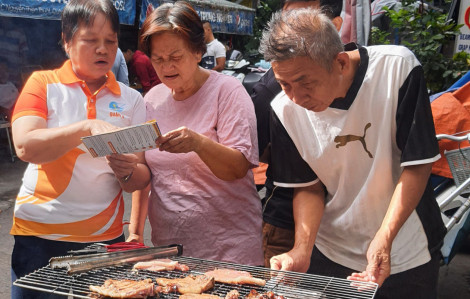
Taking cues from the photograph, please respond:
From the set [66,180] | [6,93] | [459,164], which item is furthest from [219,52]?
[66,180]

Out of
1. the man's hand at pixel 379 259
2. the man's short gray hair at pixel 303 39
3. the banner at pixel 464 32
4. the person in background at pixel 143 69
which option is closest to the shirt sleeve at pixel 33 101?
the man's short gray hair at pixel 303 39

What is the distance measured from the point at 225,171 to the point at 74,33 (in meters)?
0.98

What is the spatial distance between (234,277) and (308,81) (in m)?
0.84

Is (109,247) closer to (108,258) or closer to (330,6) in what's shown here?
(108,258)

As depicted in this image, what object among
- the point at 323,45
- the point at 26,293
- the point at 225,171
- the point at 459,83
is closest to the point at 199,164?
the point at 225,171

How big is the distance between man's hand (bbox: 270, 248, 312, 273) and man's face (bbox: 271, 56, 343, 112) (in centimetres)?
65

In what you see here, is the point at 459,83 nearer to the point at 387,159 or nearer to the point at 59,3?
the point at 387,159

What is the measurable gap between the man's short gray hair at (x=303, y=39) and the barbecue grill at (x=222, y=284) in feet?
2.82

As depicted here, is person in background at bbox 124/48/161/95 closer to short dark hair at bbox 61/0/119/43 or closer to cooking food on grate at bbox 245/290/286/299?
short dark hair at bbox 61/0/119/43

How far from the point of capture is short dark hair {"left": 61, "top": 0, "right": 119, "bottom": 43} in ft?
7.52

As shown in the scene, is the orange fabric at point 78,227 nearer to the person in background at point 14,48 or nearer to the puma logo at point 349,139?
the puma logo at point 349,139

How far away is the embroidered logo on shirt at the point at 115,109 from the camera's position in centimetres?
240

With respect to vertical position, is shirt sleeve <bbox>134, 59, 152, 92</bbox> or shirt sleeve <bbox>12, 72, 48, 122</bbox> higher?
shirt sleeve <bbox>12, 72, 48, 122</bbox>

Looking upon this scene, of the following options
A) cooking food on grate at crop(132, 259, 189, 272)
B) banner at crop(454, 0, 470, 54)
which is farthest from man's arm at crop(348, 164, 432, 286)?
banner at crop(454, 0, 470, 54)
